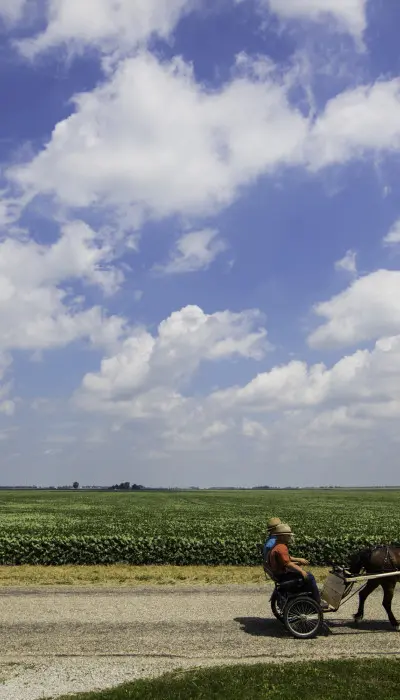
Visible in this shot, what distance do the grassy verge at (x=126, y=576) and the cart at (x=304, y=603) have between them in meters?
6.07

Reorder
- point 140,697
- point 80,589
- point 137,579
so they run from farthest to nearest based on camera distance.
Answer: point 137,579 < point 80,589 < point 140,697

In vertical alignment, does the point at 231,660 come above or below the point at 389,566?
below

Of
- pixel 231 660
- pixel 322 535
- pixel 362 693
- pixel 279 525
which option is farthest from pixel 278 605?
pixel 322 535

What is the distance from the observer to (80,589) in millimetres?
16922

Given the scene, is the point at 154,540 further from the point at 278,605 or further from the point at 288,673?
the point at 288,673

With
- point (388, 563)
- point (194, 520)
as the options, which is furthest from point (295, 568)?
point (194, 520)

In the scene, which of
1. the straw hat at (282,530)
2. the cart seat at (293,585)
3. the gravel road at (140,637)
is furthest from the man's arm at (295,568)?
the gravel road at (140,637)

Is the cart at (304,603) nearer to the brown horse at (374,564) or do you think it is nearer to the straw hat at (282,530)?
the brown horse at (374,564)

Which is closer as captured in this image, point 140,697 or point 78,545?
point 140,697

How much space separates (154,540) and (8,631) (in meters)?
13.3

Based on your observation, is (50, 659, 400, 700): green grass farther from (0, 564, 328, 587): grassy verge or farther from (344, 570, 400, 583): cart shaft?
(0, 564, 328, 587): grassy verge

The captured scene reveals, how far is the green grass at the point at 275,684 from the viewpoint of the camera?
8.53 metres

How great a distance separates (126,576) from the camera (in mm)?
19594

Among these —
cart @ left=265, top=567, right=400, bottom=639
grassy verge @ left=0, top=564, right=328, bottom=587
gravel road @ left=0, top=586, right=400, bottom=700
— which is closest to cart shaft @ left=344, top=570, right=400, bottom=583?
cart @ left=265, top=567, right=400, bottom=639
